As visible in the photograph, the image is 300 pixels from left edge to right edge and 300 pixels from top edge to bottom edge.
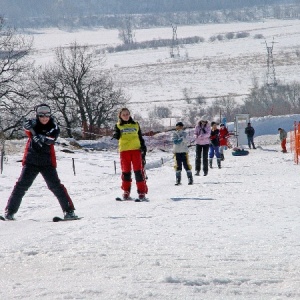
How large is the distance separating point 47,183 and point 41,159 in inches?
13.6

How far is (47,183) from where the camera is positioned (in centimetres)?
942

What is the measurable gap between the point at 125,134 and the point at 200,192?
204cm

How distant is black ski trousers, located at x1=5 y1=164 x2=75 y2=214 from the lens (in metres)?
9.37

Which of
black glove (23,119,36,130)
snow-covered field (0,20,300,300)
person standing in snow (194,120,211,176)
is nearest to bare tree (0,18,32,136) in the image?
person standing in snow (194,120,211,176)

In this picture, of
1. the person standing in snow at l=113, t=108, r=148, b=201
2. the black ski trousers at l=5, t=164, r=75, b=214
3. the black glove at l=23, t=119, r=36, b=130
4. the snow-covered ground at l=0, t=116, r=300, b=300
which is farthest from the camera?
the person standing in snow at l=113, t=108, r=148, b=201

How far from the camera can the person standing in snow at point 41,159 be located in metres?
9.23

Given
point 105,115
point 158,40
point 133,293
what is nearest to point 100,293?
point 133,293

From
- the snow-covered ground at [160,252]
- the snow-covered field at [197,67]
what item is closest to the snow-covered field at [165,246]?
the snow-covered ground at [160,252]

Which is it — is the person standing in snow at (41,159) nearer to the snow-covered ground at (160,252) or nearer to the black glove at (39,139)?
the black glove at (39,139)

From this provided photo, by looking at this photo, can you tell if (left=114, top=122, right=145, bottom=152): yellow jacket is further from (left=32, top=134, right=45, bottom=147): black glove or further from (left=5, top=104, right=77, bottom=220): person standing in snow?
(left=32, top=134, right=45, bottom=147): black glove

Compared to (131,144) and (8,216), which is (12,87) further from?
(8,216)

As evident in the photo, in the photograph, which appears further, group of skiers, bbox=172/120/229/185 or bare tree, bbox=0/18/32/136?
bare tree, bbox=0/18/32/136

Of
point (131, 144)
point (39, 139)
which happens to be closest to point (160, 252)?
point (39, 139)

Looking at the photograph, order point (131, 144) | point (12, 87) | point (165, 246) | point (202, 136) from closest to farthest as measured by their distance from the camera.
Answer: point (165, 246) → point (131, 144) → point (202, 136) → point (12, 87)
